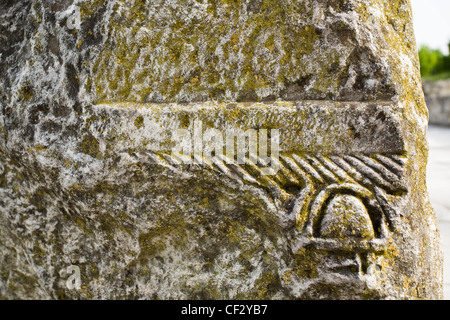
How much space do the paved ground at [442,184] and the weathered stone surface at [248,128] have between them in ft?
Answer: 3.00

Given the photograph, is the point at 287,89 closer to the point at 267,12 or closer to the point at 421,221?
the point at 267,12

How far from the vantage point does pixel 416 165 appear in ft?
4.34

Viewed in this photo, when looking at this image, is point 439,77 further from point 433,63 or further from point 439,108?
point 439,108

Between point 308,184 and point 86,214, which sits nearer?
point 308,184

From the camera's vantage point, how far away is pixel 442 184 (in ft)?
10.3

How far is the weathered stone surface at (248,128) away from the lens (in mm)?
1263

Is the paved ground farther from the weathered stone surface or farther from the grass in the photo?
the grass

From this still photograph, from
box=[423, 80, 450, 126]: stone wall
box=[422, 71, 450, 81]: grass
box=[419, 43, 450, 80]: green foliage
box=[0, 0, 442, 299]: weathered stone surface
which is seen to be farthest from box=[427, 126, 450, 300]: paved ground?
box=[419, 43, 450, 80]: green foliage

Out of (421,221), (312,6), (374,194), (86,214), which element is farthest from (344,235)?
(86,214)

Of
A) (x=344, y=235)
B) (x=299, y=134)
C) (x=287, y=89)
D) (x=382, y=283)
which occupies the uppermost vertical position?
(x=287, y=89)

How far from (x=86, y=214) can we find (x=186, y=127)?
0.41 metres

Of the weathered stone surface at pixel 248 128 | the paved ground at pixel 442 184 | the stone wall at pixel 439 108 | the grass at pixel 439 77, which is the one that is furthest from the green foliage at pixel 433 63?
the weathered stone surface at pixel 248 128

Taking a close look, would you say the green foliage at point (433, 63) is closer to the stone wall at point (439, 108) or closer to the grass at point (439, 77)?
the grass at point (439, 77)

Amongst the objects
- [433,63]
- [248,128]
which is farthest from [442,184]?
[433,63]
